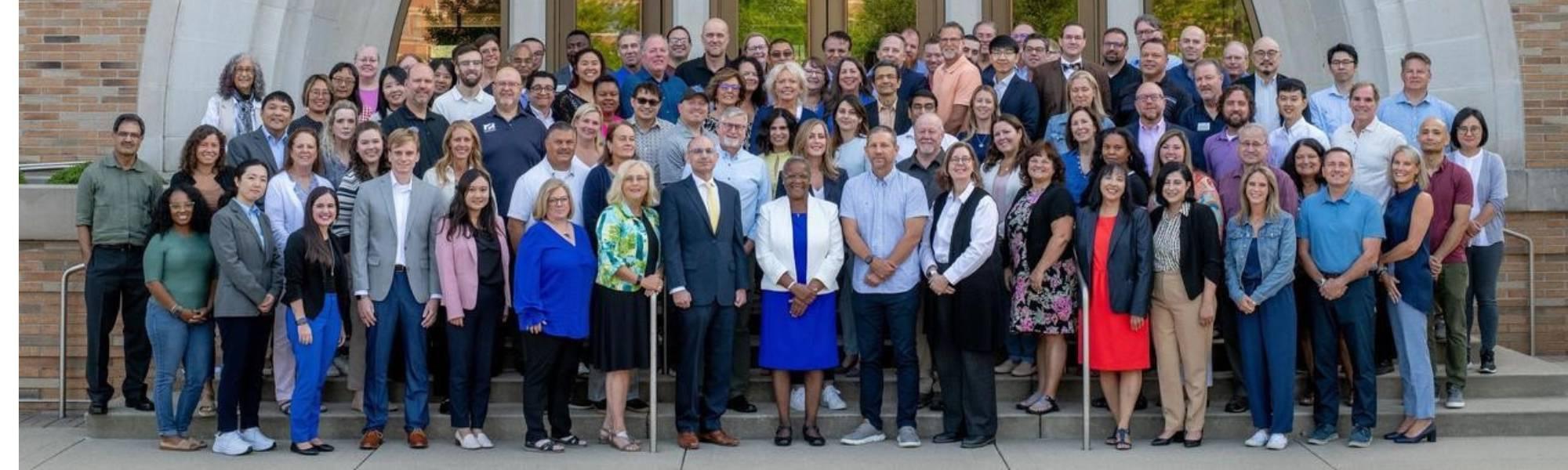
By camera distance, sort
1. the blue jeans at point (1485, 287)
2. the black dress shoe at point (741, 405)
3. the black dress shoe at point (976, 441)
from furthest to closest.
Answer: the blue jeans at point (1485, 287), the black dress shoe at point (741, 405), the black dress shoe at point (976, 441)

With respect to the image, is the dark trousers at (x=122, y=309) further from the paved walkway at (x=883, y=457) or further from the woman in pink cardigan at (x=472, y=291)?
the woman in pink cardigan at (x=472, y=291)

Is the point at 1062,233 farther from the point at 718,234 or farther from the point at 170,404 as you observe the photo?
the point at 170,404

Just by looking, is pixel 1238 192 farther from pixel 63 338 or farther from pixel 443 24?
pixel 443 24

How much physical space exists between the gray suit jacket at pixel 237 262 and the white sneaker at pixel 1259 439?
18.2 ft

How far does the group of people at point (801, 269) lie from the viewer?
9133 millimetres

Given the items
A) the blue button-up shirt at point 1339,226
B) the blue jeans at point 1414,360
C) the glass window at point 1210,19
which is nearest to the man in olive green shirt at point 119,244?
the blue button-up shirt at point 1339,226

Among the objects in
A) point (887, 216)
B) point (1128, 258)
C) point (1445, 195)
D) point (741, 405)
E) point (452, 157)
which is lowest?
point (741, 405)

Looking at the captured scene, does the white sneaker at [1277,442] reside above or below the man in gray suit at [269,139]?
below

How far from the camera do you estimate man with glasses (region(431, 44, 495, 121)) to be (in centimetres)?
1067

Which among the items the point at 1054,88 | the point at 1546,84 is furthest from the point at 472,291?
the point at 1546,84

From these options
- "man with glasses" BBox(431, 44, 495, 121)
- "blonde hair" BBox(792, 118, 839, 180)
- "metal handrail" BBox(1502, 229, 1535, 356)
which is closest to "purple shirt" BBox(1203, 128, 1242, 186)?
"blonde hair" BBox(792, 118, 839, 180)

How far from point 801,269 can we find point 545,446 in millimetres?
1738

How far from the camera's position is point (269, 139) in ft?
33.5

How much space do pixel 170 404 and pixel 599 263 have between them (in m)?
2.57
